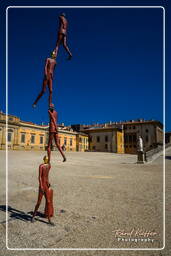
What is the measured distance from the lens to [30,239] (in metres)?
2.69

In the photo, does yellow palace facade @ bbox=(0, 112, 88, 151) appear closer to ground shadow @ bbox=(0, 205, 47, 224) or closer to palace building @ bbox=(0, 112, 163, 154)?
palace building @ bbox=(0, 112, 163, 154)

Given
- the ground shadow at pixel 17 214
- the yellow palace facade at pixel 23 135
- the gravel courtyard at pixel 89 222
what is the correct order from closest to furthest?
the gravel courtyard at pixel 89 222, the ground shadow at pixel 17 214, the yellow palace facade at pixel 23 135

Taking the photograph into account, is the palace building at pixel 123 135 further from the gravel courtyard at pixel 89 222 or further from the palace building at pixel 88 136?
the gravel courtyard at pixel 89 222

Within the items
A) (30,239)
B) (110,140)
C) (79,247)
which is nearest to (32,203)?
(30,239)

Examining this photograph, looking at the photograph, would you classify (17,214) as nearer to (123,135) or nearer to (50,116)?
(50,116)

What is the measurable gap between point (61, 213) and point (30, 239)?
3.80 ft

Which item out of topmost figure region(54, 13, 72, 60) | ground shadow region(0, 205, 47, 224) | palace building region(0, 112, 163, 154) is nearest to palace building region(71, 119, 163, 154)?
palace building region(0, 112, 163, 154)

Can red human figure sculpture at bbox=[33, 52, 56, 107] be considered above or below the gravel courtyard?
above

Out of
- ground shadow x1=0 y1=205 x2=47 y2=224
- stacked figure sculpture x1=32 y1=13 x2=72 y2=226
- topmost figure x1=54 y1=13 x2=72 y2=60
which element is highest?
topmost figure x1=54 y1=13 x2=72 y2=60

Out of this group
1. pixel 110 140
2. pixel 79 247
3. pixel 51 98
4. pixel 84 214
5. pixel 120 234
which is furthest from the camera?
pixel 110 140

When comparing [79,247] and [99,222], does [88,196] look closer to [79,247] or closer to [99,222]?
[99,222]

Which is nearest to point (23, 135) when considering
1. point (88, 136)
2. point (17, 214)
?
point (88, 136)

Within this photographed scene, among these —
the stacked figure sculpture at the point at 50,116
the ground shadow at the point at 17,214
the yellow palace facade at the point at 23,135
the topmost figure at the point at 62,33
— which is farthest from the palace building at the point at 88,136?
the topmost figure at the point at 62,33

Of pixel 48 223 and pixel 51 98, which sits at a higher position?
pixel 51 98
